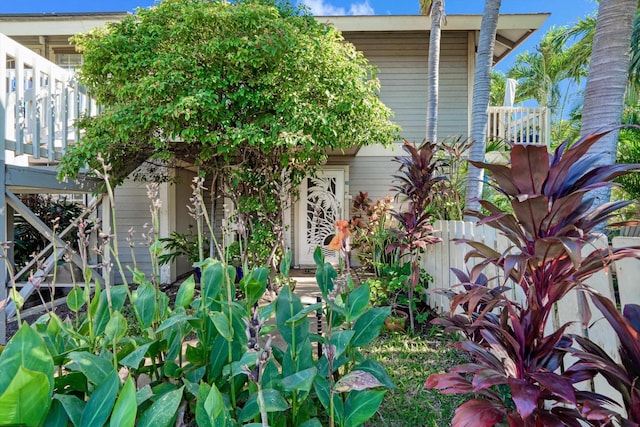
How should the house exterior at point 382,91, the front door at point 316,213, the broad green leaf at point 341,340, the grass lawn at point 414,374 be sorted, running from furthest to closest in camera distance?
the front door at point 316,213
the house exterior at point 382,91
the grass lawn at point 414,374
the broad green leaf at point 341,340

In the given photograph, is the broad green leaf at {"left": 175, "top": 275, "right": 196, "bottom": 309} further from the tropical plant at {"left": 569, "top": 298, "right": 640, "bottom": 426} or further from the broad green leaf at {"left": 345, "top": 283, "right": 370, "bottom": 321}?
the tropical plant at {"left": 569, "top": 298, "right": 640, "bottom": 426}

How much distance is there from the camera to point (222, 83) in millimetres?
3934

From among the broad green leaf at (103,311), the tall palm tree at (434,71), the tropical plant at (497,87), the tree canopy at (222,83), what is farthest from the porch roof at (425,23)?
the tropical plant at (497,87)

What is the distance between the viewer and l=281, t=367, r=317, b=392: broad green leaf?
4.17ft

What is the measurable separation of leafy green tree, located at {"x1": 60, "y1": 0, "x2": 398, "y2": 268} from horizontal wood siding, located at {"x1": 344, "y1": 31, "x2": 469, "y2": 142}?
11.6 feet

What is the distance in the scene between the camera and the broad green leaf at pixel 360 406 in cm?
138

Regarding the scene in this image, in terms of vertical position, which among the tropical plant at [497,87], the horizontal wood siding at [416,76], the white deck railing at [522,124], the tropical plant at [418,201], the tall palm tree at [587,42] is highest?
the tropical plant at [497,87]

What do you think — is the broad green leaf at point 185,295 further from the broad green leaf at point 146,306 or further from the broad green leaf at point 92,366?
the broad green leaf at point 92,366

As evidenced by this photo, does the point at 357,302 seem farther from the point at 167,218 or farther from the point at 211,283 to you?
the point at 167,218

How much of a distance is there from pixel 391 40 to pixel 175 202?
19.9ft

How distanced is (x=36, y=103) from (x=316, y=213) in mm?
4948

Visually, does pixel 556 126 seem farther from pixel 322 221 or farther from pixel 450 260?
pixel 450 260

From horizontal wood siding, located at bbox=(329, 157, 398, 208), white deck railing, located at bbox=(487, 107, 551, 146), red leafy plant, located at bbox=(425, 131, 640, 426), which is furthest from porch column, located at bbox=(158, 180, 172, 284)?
white deck railing, located at bbox=(487, 107, 551, 146)

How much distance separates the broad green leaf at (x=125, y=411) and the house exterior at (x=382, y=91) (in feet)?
19.5
